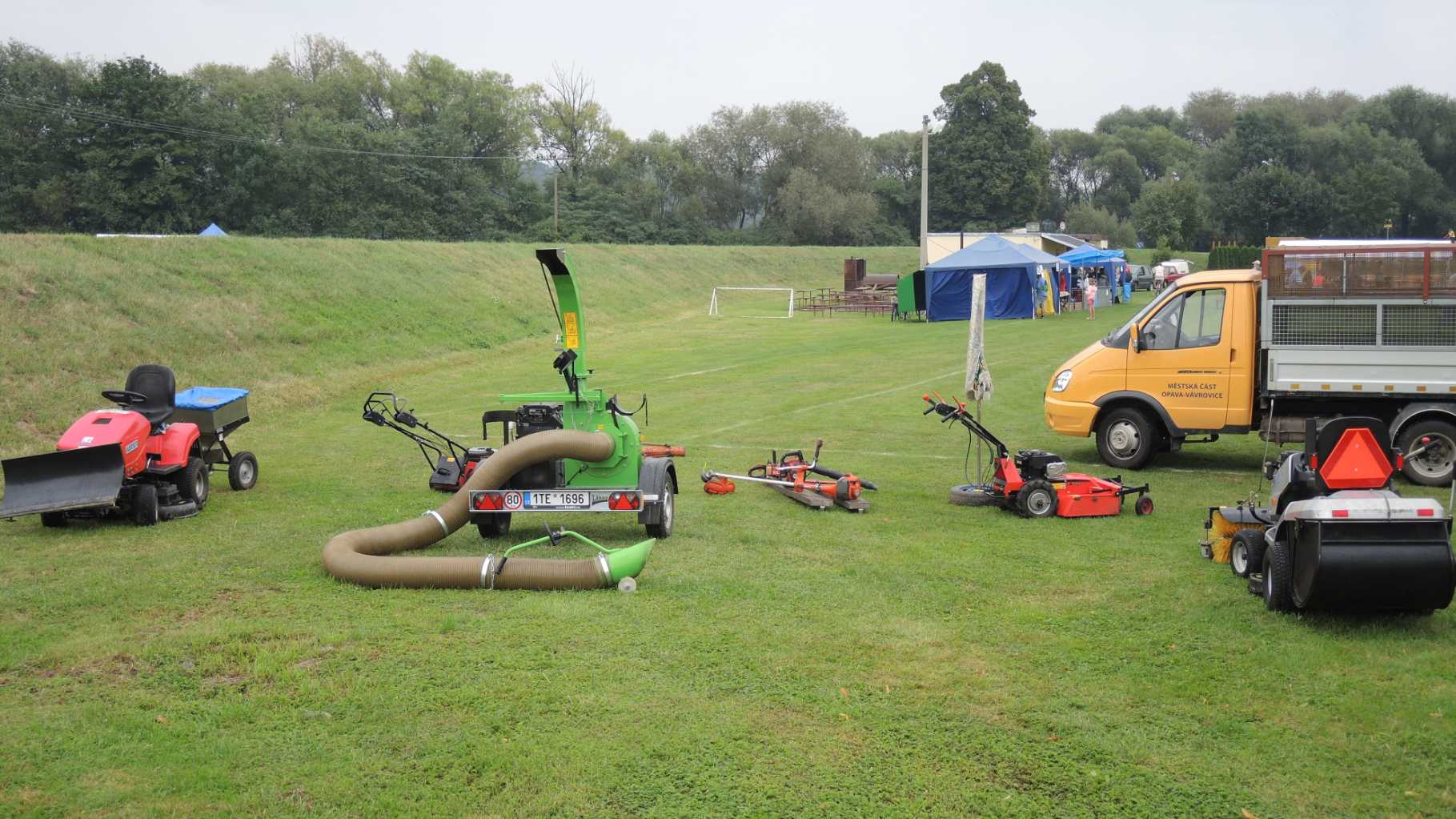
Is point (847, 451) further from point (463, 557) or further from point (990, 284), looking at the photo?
point (990, 284)

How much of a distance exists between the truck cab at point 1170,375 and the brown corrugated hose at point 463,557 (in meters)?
7.19

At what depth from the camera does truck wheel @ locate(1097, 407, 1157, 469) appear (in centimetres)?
1426

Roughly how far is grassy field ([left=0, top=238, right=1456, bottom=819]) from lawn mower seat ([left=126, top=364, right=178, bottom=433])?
4.32ft

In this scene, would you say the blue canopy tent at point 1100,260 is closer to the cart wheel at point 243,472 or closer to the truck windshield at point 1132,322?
the truck windshield at point 1132,322

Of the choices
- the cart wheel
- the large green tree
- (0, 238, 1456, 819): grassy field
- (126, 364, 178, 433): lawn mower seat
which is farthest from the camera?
the large green tree

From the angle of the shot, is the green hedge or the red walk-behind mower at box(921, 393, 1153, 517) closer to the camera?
the red walk-behind mower at box(921, 393, 1153, 517)

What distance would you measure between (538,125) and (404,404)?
278 feet

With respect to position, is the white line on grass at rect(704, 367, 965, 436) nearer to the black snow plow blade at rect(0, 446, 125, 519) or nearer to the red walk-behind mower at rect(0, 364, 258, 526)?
the red walk-behind mower at rect(0, 364, 258, 526)

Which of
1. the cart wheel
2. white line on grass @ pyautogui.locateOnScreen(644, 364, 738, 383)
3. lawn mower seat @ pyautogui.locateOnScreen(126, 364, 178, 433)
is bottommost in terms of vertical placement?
the cart wheel

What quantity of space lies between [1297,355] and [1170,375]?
1464 mm

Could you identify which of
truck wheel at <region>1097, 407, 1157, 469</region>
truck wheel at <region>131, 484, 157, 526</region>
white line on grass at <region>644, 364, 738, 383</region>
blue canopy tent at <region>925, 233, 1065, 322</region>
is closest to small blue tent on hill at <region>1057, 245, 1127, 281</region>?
blue canopy tent at <region>925, 233, 1065, 322</region>

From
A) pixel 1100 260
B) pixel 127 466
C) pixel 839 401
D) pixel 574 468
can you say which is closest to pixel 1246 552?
pixel 574 468

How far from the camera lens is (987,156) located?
319 feet

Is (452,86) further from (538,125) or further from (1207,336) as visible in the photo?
(1207,336)
